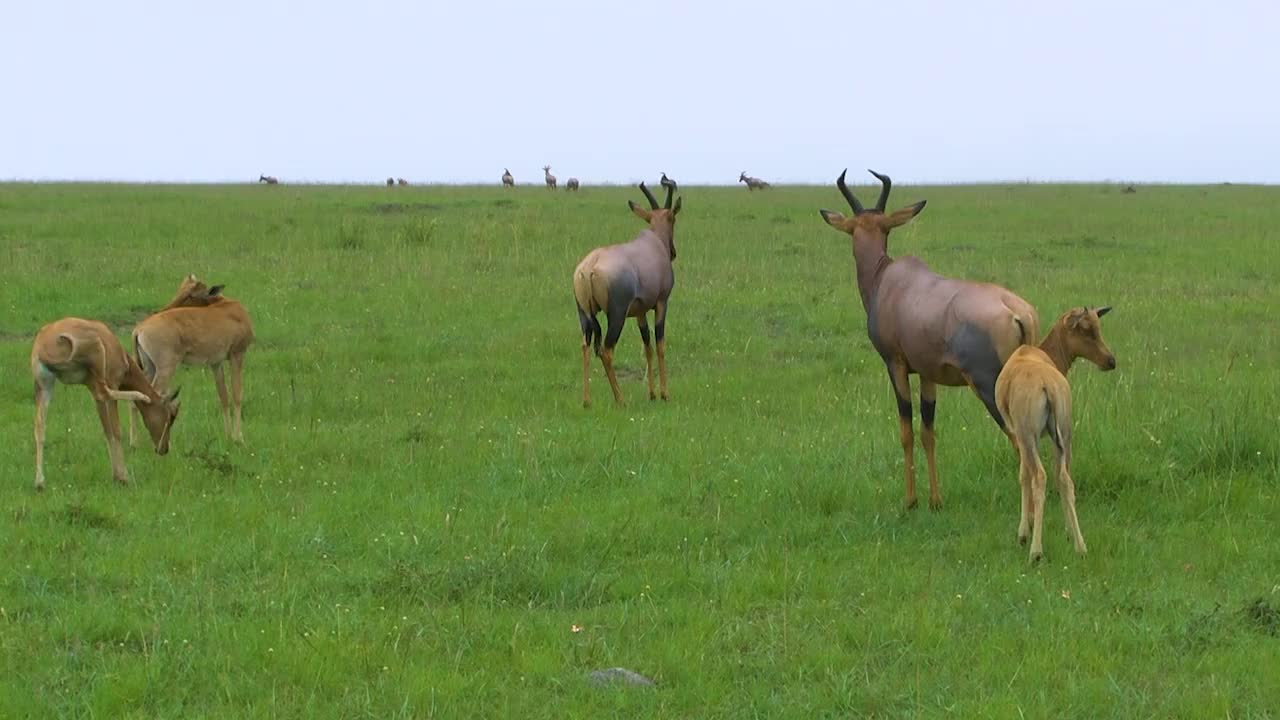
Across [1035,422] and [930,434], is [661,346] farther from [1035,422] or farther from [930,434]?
[1035,422]

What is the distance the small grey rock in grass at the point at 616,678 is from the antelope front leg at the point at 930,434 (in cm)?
340

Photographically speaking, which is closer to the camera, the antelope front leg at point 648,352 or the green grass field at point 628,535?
the green grass field at point 628,535

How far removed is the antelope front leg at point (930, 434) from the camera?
911 centimetres

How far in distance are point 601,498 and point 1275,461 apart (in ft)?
13.8

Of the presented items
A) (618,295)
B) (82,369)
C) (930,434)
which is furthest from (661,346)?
(82,369)

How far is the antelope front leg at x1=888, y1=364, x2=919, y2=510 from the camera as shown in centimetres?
903

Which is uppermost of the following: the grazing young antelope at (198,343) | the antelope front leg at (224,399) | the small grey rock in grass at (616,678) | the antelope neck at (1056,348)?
the antelope neck at (1056,348)

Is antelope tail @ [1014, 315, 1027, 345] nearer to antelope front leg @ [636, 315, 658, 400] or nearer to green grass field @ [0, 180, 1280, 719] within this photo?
green grass field @ [0, 180, 1280, 719]

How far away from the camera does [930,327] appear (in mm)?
8812

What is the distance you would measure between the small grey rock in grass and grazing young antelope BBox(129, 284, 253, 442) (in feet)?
18.1

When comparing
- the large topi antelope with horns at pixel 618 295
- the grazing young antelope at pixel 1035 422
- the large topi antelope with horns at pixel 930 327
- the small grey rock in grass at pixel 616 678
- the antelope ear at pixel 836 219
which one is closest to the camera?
the small grey rock in grass at pixel 616 678

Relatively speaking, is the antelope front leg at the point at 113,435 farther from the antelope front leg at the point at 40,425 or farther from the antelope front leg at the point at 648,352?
the antelope front leg at the point at 648,352

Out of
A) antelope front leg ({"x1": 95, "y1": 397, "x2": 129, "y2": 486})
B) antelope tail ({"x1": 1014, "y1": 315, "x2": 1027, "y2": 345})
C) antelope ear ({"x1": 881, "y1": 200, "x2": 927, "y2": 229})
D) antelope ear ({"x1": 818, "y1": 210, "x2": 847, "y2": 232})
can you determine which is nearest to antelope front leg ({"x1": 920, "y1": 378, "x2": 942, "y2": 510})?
antelope tail ({"x1": 1014, "y1": 315, "x2": 1027, "y2": 345})

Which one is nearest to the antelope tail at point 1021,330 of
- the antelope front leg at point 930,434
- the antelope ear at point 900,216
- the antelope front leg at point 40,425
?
the antelope front leg at point 930,434
